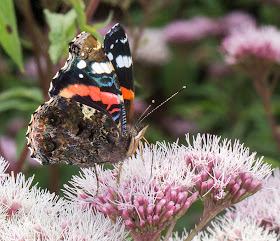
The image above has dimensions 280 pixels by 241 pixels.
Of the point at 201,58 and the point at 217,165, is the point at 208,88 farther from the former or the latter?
the point at 217,165

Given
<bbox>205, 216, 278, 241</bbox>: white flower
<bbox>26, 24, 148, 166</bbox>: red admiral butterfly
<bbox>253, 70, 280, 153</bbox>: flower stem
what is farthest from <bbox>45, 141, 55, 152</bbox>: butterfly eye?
<bbox>253, 70, 280, 153</bbox>: flower stem

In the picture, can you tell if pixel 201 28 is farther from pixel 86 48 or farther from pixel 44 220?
pixel 44 220

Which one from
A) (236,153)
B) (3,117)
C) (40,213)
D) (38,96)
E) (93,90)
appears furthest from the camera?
(3,117)

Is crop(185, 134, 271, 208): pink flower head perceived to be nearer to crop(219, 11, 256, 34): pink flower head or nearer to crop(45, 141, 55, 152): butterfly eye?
crop(45, 141, 55, 152): butterfly eye

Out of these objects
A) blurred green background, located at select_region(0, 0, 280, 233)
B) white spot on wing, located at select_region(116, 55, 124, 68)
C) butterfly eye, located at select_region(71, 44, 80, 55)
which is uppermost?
butterfly eye, located at select_region(71, 44, 80, 55)

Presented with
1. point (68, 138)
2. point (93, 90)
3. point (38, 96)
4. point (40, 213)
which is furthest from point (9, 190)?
point (38, 96)

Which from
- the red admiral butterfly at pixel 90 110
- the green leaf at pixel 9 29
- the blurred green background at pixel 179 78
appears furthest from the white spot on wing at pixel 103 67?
the blurred green background at pixel 179 78

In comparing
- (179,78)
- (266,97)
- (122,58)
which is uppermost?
(122,58)

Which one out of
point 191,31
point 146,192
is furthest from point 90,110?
point 191,31
